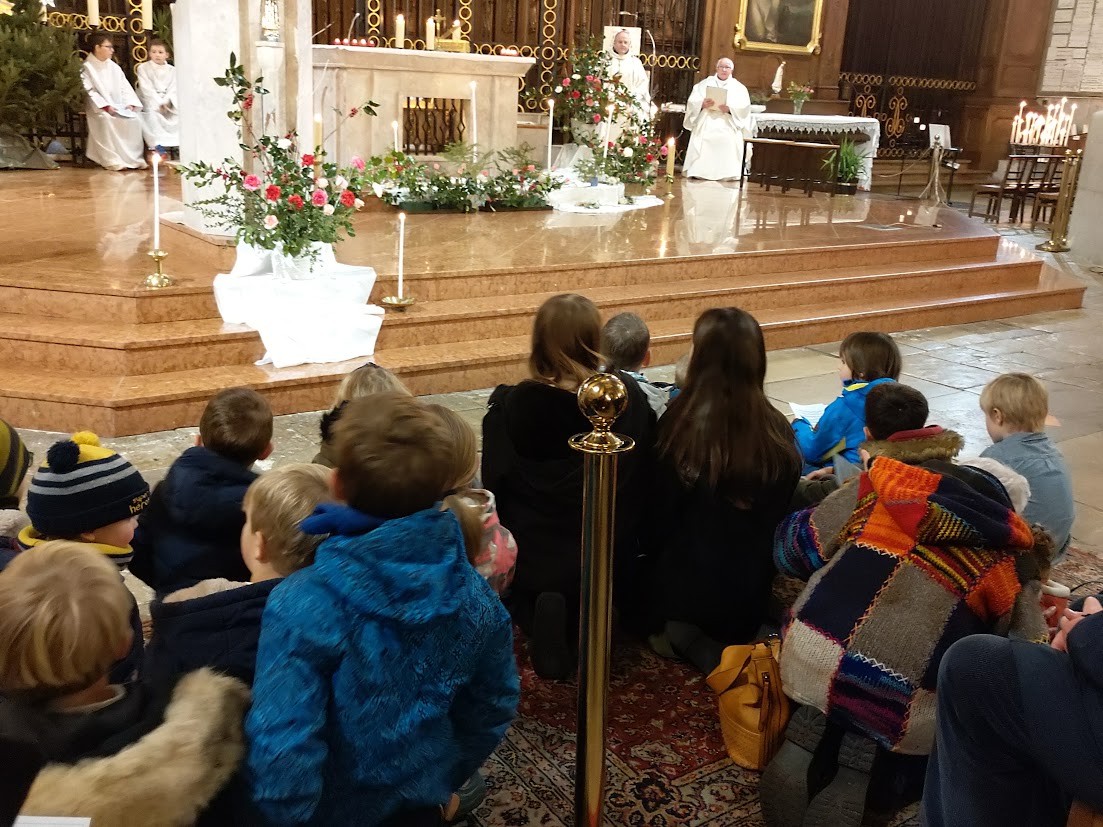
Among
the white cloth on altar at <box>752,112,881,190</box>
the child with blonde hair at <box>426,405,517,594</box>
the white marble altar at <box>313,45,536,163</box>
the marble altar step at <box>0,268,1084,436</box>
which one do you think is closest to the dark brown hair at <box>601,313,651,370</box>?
the child with blonde hair at <box>426,405,517,594</box>

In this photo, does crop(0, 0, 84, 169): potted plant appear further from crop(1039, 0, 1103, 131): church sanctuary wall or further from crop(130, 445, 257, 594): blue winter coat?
crop(1039, 0, 1103, 131): church sanctuary wall

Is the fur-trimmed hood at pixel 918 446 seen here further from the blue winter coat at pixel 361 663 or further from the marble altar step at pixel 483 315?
the marble altar step at pixel 483 315

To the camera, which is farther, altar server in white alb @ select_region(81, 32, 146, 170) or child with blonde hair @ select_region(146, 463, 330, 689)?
altar server in white alb @ select_region(81, 32, 146, 170)

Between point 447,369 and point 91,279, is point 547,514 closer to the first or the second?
point 447,369

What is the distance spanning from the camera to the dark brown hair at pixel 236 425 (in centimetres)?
257

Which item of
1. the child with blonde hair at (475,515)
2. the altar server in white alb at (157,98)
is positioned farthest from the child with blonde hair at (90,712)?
the altar server in white alb at (157,98)

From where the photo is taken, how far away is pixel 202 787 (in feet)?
4.99

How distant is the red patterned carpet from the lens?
2.45 m

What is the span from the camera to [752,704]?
2.58m

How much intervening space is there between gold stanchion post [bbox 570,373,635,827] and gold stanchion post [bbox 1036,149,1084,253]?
11.4 m

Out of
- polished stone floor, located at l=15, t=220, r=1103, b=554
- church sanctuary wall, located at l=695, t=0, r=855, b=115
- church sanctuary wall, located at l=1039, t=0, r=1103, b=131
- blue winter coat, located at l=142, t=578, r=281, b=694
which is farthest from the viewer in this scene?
church sanctuary wall, located at l=1039, t=0, r=1103, b=131

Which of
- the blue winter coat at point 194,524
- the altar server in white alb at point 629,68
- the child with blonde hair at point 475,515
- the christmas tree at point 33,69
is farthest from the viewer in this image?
the altar server in white alb at point 629,68

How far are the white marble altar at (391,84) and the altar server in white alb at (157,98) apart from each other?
2.83 m

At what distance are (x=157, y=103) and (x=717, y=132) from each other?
6714 mm
